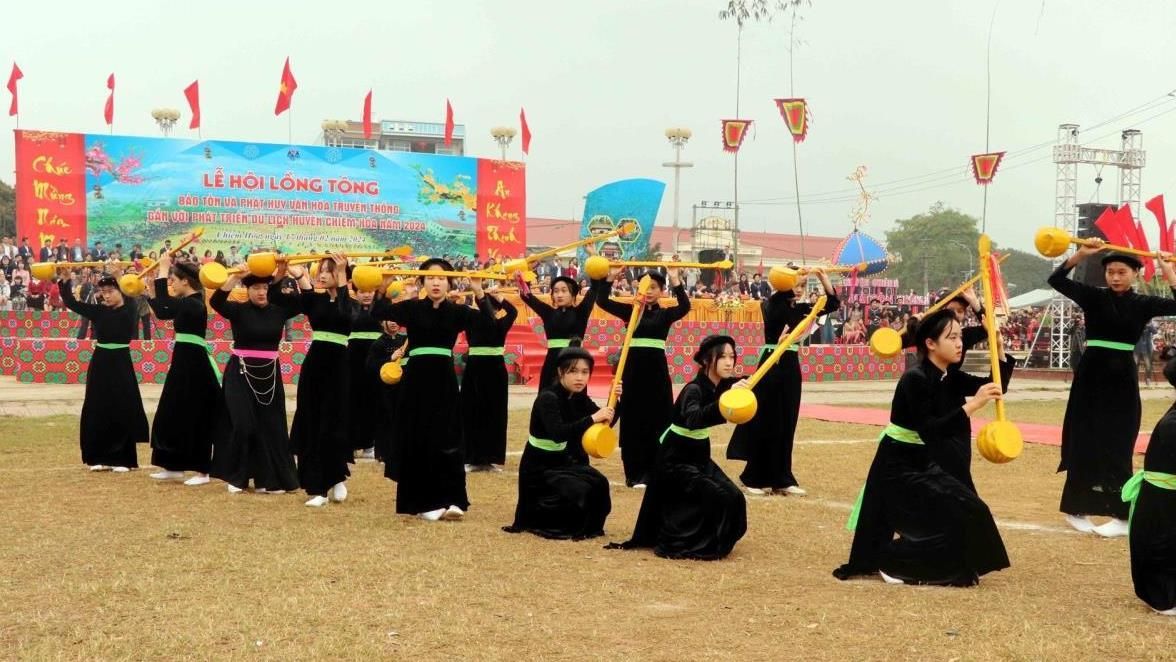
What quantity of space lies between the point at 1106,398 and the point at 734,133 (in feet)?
74.3

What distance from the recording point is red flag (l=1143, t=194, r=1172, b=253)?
60.3 feet

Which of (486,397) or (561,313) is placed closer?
(561,313)

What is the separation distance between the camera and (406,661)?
4633 mm

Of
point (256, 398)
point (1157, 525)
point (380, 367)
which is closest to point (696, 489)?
point (1157, 525)

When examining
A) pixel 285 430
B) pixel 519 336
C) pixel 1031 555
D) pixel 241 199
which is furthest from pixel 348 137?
pixel 1031 555

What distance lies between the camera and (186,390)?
9.88 metres

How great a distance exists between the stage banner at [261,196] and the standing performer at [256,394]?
837 inches

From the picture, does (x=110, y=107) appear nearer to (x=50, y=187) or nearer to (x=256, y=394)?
(x=50, y=187)

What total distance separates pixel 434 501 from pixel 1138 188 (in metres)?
31.5

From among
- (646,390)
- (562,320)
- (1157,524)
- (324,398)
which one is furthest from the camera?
(562,320)

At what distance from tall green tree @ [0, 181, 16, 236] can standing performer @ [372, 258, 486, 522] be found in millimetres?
44804

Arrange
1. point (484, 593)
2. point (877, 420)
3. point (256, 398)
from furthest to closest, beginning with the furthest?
point (877, 420)
point (256, 398)
point (484, 593)

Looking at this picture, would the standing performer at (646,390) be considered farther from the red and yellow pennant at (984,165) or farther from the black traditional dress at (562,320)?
the red and yellow pennant at (984,165)

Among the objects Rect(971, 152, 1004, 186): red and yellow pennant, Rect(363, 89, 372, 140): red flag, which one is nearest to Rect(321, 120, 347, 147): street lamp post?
Rect(363, 89, 372, 140): red flag
